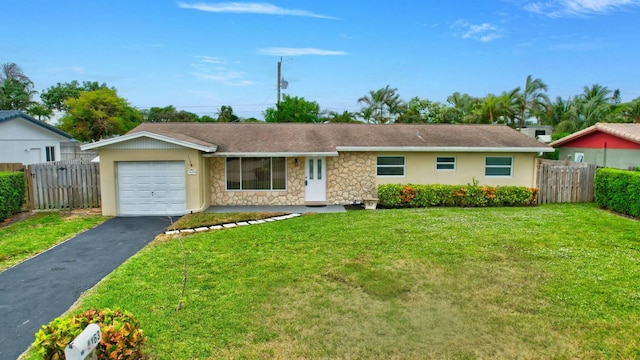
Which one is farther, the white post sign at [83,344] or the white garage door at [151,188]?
the white garage door at [151,188]

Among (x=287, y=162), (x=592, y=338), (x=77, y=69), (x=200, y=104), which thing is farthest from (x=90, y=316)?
(x=200, y=104)

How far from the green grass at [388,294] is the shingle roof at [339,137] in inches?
206

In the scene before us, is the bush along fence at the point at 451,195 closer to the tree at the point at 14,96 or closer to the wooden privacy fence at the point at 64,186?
the wooden privacy fence at the point at 64,186

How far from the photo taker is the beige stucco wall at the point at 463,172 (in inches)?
632

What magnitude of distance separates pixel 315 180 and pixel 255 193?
8.05 ft

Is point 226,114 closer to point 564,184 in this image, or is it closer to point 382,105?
point 382,105

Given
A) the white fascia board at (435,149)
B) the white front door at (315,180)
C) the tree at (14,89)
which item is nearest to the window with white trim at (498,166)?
the white fascia board at (435,149)

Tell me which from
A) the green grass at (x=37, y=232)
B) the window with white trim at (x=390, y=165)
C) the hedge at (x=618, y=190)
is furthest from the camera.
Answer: the window with white trim at (x=390, y=165)

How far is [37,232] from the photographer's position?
426 inches

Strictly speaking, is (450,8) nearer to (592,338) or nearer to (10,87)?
(592,338)

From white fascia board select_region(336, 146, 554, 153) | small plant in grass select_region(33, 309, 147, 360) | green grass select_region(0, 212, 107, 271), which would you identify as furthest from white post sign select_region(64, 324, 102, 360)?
white fascia board select_region(336, 146, 554, 153)

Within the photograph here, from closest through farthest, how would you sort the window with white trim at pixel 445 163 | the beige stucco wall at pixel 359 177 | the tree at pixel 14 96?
the beige stucco wall at pixel 359 177 < the window with white trim at pixel 445 163 < the tree at pixel 14 96

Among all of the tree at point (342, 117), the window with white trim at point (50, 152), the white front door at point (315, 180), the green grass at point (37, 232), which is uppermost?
the tree at point (342, 117)

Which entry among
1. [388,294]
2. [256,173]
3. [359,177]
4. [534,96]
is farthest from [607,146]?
[534,96]
